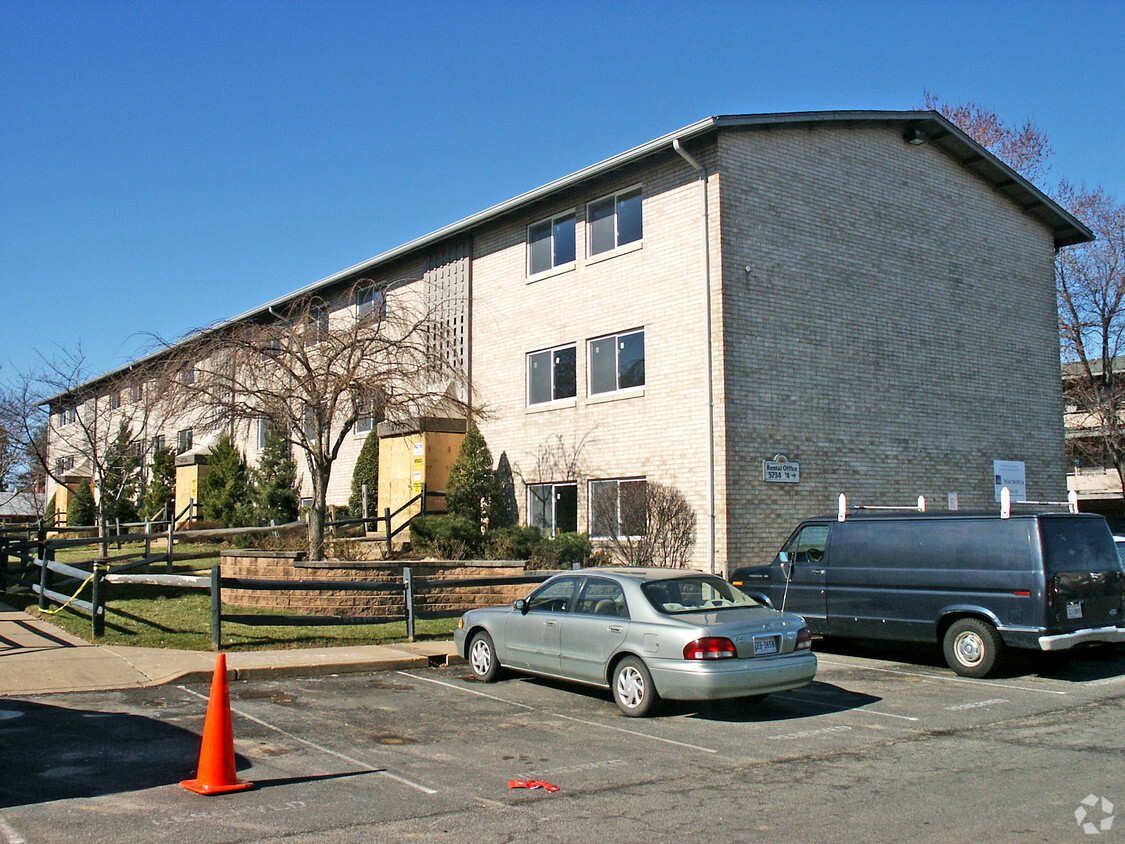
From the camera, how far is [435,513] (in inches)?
841

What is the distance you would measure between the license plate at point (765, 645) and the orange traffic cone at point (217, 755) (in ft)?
14.8

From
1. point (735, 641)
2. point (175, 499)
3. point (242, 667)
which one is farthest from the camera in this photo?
point (175, 499)

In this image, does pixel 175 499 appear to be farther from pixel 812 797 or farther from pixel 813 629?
pixel 812 797

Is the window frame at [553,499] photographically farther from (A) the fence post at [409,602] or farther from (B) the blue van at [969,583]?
(B) the blue van at [969,583]

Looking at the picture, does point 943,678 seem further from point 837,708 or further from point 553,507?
point 553,507

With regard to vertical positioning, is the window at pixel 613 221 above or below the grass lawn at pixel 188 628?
above

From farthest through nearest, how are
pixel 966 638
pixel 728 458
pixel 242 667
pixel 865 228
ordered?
pixel 865 228 → pixel 728 458 → pixel 966 638 → pixel 242 667

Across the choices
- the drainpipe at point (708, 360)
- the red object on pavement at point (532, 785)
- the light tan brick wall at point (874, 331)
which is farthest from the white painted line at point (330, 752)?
the light tan brick wall at point (874, 331)

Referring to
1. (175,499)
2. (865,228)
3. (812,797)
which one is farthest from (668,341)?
(175,499)

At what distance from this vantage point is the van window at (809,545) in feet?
43.3

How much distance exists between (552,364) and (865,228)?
7.11 m

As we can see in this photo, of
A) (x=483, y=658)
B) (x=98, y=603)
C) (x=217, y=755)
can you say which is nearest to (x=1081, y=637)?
(x=483, y=658)

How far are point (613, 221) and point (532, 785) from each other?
599 inches

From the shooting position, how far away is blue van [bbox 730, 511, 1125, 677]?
35.9 feet
